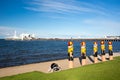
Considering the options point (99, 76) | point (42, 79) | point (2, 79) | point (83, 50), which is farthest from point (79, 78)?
point (83, 50)

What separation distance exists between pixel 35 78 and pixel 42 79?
442mm

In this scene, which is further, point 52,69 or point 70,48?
point 70,48

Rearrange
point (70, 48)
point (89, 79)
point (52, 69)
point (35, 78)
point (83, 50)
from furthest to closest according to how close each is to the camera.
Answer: point (83, 50) < point (70, 48) < point (52, 69) < point (35, 78) < point (89, 79)

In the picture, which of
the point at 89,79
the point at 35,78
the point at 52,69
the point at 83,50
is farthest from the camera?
the point at 83,50

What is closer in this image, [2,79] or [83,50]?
[2,79]

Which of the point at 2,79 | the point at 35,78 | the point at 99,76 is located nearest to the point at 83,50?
the point at 99,76

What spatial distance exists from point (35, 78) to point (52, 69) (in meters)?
2.40

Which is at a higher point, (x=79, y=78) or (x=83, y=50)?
(x=83, y=50)

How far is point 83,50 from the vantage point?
13102 millimetres

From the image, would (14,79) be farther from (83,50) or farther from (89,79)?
(83,50)

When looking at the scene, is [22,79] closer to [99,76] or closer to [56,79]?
[56,79]

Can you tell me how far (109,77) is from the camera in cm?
816

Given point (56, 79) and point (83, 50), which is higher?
point (83, 50)

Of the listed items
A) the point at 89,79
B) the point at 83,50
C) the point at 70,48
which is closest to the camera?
the point at 89,79
